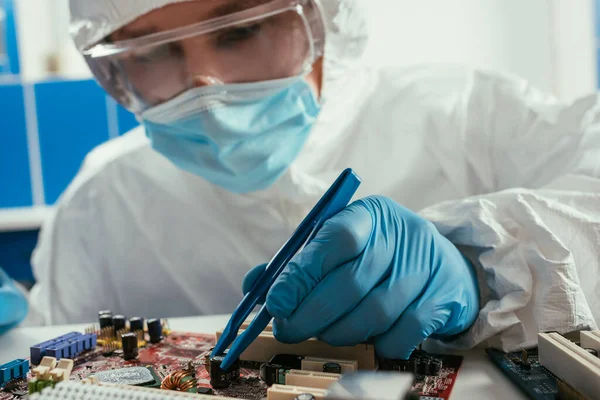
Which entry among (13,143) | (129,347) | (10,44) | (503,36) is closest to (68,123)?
(13,143)

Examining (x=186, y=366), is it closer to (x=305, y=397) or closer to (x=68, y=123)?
(x=305, y=397)

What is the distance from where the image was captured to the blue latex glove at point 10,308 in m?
1.37

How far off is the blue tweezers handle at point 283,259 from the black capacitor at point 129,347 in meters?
0.20

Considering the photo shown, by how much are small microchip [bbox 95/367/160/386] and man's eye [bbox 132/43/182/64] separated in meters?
0.87

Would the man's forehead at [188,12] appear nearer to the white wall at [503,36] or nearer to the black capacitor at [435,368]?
the black capacitor at [435,368]

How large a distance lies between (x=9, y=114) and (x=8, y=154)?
268 millimetres

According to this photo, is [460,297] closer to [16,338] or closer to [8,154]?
[16,338]

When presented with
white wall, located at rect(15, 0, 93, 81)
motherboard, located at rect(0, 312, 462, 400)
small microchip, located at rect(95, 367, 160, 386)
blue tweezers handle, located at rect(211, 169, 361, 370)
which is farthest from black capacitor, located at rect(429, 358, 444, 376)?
white wall, located at rect(15, 0, 93, 81)

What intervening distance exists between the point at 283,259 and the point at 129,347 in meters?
0.35

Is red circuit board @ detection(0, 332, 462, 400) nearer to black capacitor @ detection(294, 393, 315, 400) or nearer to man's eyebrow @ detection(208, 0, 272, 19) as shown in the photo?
black capacitor @ detection(294, 393, 315, 400)

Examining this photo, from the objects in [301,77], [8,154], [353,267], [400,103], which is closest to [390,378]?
[353,267]

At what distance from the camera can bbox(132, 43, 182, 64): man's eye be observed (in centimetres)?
148

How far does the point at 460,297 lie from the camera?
100cm

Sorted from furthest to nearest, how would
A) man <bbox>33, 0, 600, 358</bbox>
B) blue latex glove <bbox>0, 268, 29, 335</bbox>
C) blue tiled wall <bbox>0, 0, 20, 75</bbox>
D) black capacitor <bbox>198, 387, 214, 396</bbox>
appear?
blue tiled wall <bbox>0, 0, 20, 75</bbox>, blue latex glove <bbox>0, 268, 29, 335</bbox>, man <bbox>33, 0, 600, 358</bbox>, black capacitor <bbox>198, 387, 214, 396</bbox>
